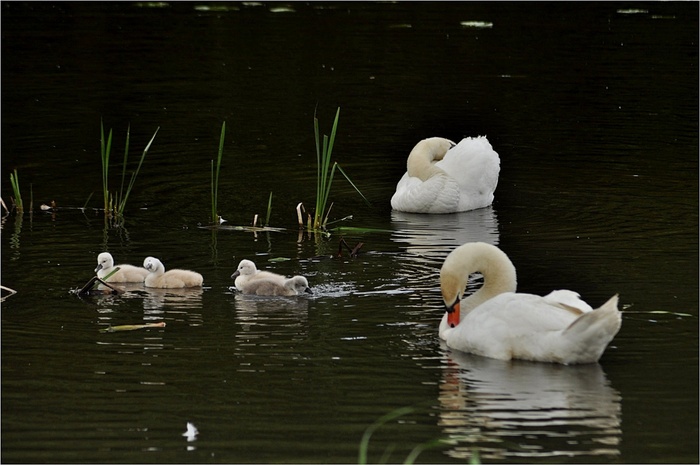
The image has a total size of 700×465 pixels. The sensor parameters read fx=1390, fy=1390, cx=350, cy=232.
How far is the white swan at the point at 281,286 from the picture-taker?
11672 millimetres

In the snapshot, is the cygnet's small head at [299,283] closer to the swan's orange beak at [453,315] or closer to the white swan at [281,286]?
the white swan at [281,286]

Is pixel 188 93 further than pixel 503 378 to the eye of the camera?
Yes

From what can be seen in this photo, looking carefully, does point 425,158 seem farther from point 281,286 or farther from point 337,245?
point 281,286

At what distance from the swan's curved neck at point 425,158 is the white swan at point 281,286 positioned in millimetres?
4925

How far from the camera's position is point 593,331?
932 cm

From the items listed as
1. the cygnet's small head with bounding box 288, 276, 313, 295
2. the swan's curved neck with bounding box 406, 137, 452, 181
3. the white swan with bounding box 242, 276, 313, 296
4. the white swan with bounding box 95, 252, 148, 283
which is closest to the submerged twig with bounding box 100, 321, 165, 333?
the white swan with bounding box 242, 276, 313, 296

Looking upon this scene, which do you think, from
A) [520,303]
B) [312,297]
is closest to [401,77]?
[312,297]

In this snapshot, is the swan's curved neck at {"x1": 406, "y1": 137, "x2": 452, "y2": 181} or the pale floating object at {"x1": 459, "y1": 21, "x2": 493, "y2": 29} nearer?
the swan's curved neck at {"x1": 406, "y1": 137, "x2": 452, "y2": 181}

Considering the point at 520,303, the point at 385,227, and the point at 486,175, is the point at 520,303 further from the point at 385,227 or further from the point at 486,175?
the point at 486,175

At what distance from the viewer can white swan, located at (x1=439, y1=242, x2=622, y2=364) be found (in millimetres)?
9422

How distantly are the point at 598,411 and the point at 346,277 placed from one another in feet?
13.6

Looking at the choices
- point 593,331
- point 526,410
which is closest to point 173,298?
point 593,331

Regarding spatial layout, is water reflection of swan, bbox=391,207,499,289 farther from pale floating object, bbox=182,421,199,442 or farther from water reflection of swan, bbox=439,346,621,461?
pale floating object, bbox=182,421,199,442

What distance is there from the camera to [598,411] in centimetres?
870
